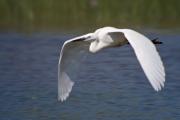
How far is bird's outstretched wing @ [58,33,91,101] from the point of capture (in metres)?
7.86

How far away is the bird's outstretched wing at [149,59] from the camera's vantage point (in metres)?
5.98

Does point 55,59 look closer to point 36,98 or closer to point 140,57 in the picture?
A: point 36,98

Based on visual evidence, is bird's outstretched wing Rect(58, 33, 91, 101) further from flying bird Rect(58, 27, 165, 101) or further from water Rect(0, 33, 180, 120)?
water Rect(0, 33, 180, 120)

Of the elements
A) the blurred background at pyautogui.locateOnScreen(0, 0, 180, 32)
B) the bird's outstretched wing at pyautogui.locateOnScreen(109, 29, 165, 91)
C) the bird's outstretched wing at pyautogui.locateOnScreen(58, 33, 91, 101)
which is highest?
the bird's outstretched wing at pyautogui.locateOnScreen(109, 29, 165, 91)

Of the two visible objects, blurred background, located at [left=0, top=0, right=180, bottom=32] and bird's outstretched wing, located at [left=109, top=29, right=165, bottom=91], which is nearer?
bird's outstretched wing, located at [left=109, top=29, right=165, bottom=91]

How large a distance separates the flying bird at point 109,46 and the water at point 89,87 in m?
0.58

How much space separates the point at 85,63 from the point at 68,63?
371 centimetres

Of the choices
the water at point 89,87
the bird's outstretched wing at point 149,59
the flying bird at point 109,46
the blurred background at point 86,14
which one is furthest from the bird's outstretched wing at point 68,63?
the blurred background at point 86,14

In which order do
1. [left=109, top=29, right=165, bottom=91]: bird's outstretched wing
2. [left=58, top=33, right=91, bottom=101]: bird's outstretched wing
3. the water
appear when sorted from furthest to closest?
1. the water
2. [left=58, top=33, right=91, bottom=101]: bird's outstretched wing
3. [left=109, top=29, right=165, bottom=91]: bird's outstretched wing

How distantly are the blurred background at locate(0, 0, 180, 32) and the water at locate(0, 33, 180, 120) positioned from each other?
104 cm

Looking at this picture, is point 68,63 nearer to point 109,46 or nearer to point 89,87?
point 109,46

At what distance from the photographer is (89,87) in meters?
9.92

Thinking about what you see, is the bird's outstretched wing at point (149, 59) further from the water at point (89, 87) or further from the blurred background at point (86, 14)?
the blurred background at point (86, 14)

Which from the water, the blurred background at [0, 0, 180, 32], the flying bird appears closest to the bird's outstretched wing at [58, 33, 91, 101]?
the flying bird
